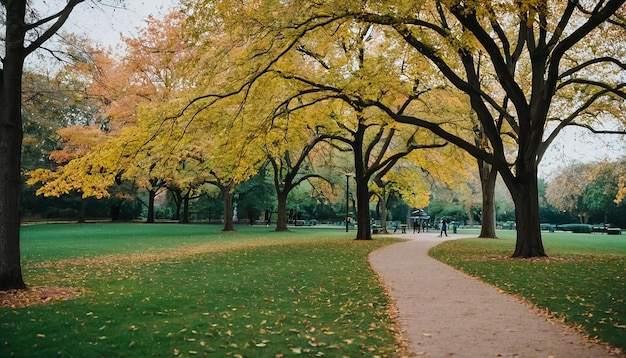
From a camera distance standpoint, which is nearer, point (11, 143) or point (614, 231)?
point (11, 143)

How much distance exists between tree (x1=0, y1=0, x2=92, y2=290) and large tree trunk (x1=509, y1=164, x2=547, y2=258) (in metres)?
14.2

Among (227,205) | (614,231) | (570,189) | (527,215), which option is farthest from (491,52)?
(570,189)

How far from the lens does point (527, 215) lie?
1542 centimetres

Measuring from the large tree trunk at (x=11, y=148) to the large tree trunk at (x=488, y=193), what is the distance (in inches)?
1032

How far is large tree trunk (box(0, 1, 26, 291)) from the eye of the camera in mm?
8469

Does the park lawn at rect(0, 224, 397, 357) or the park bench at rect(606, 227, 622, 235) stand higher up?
the park bench at rect(606, 227, 622, 235)

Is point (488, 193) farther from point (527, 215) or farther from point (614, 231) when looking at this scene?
point (614, 231)

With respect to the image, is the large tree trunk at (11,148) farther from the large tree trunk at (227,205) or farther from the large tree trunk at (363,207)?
the large tree trunk at (227,205)

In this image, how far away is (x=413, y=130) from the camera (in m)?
24.8

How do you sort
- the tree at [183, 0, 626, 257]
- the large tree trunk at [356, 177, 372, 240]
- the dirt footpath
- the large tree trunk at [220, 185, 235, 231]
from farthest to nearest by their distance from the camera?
the large tree trunk at [220, 185, 235, 231] → the large tree trunk at [356, 177, 372, 240] → the tree at [183, 0, 626, 257] → the dirt footpath

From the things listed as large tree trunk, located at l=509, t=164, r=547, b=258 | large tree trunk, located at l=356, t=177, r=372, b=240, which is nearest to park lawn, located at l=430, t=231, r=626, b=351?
large tree trunk, located at l=509, t=164, r=547, b=258

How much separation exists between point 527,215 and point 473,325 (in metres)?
10.4

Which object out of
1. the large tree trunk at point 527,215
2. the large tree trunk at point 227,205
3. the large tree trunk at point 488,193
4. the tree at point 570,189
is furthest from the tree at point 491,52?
the tree at point 570,189

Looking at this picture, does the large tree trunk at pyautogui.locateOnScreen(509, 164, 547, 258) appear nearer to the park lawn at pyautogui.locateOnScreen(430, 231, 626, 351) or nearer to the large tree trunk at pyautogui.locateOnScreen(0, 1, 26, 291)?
the park lawn at pyautogui.locateOnScreen(430, 231, 626, 351)
